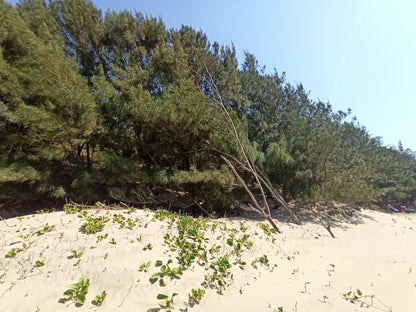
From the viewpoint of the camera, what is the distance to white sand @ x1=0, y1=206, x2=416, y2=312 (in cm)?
189

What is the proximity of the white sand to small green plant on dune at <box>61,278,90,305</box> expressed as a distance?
0.15 feet

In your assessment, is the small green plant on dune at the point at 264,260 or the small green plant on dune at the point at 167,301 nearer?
the small green plant on dune at the point at 167,301

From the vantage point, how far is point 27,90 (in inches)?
193

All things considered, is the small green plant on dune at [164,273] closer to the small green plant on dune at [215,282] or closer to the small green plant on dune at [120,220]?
the small green plant on dune at [215,282]

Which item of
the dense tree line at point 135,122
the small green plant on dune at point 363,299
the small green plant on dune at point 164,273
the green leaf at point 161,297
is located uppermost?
the dense tree line at point 135,122

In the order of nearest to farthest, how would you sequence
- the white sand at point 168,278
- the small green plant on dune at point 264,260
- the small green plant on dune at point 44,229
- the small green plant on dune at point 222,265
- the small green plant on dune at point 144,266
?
1. the white sand at point 168,278
2. the small green plant on dune at point 144,266
3. the small green plant on dune at point 222,265
4. the small green plant on dune at point 44,229
5. the small green plant on dune at point 264,260

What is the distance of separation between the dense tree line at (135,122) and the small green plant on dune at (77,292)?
12.0ft

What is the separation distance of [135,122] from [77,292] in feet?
Result: 16.0

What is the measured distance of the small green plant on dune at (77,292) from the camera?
1752 millimetres

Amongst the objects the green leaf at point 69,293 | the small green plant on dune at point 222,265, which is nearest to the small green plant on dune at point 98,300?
the green leaf at point 69,293

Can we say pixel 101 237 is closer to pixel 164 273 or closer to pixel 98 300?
pixel 98 300

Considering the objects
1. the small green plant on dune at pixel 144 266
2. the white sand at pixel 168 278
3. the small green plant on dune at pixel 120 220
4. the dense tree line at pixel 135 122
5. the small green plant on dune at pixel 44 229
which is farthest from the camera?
the dense tree line at pixel 135 122

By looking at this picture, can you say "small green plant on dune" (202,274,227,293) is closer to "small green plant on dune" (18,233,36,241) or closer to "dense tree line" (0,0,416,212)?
"small green plant on dune" (18,233,36,241)

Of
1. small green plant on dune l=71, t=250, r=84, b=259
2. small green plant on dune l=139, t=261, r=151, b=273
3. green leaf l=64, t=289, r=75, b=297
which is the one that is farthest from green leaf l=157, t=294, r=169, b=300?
small green plant on dune l=71, t=250, r=84, b=259
